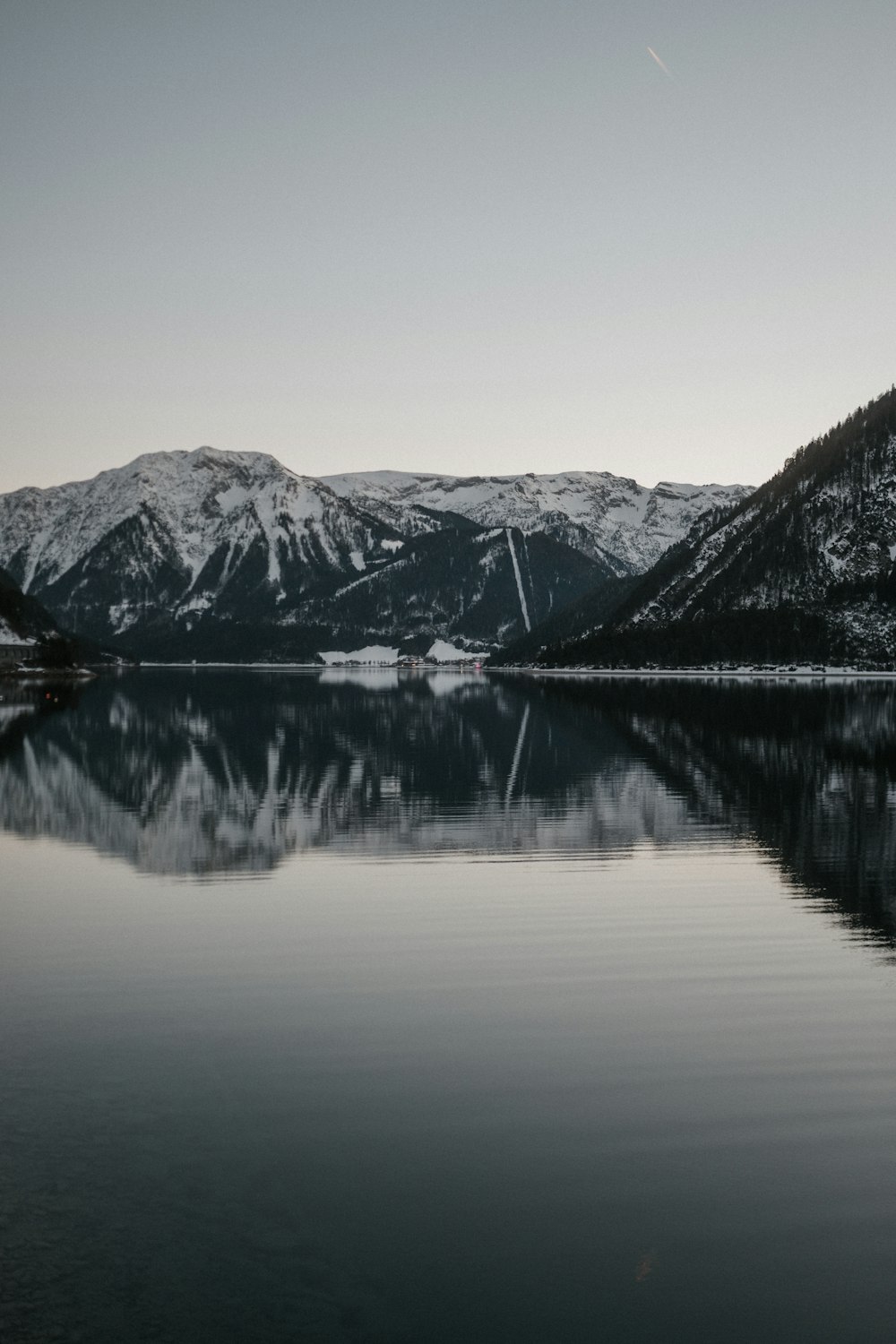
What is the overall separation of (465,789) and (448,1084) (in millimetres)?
40401

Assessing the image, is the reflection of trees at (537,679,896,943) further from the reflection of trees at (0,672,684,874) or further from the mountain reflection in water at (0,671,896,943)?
the reflection of trees at (0,672,684,874)

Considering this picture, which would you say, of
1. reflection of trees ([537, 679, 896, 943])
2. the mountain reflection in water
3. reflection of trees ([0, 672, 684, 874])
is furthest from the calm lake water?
reflection of trees ([0, 672, 684, 874])

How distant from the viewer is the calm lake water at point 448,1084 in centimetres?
1171

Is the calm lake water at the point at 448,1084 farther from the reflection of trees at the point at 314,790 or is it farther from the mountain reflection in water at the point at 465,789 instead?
the reflection of trees at the point at 314,790

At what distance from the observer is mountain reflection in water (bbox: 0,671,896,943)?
4012 centimetres

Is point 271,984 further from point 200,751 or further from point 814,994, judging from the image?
point 200,751

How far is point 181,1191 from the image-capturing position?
13625 mm

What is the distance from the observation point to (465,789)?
189 feet

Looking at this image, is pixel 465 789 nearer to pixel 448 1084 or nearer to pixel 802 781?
pixel 802 781

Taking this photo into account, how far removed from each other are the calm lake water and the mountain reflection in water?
53 cm

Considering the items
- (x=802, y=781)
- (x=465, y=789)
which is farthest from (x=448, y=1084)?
(x=802, y=781)

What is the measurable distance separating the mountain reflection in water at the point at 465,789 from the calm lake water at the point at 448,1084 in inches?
20.8

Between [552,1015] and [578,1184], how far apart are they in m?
6.92

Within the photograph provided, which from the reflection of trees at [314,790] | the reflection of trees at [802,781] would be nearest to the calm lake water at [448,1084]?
the reflection of trees at [802,781]
